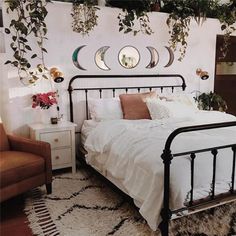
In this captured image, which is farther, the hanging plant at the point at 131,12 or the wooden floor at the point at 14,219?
the hanging plant at the point at 131,12

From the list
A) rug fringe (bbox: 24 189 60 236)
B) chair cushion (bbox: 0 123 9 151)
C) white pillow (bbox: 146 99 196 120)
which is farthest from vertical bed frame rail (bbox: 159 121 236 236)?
chair cushion (bbox: 0 123 9 151)

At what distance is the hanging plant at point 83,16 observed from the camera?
3.33m

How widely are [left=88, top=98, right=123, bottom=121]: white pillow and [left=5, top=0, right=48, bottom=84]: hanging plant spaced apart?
2.23 ft

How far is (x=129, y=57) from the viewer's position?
3.81 metres

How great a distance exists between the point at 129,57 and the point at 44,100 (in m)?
1.40

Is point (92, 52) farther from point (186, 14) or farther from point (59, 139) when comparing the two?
point (186, 14)

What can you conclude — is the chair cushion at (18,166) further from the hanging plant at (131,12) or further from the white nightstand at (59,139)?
the hanging plant at (131,12)

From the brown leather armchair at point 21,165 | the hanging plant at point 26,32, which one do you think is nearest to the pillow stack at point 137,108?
the hanging plant at point 26,32

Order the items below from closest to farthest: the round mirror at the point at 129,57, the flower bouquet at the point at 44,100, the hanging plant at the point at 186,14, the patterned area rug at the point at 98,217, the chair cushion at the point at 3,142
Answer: the patterned area rug at the point at 98,217
the chair cushion at the point at 3,142
the flower bouquet at the point at 44,100
the round mirror at the point at 129,57
the hanging plant at the point at 186,14

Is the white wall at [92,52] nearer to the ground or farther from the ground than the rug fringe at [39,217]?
farther from the ground

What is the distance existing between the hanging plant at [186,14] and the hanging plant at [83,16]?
3.82 ft

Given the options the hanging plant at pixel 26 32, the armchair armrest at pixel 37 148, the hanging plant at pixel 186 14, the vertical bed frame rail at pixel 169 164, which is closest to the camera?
the vertical bed frame rail at pixel 169 164

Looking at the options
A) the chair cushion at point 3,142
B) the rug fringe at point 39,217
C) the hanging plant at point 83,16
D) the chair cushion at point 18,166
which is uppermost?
the hanging plant at point 83,16

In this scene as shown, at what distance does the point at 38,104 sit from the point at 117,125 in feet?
3.41
